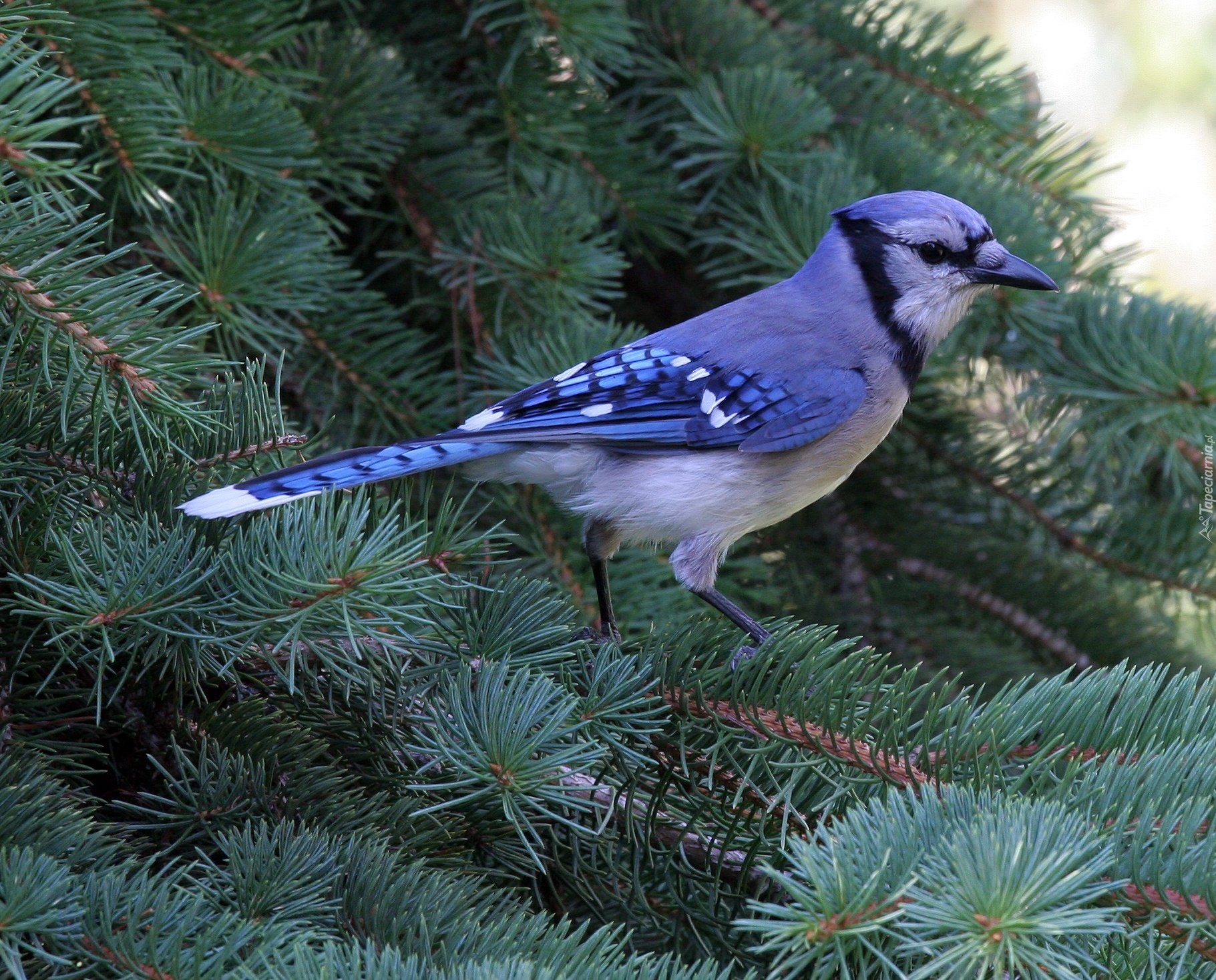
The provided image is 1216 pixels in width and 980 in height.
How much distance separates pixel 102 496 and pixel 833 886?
0.79 meters

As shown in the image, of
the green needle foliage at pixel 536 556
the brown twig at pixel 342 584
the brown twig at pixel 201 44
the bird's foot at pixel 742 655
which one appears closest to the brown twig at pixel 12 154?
the green needle foliage at pixel 536 556

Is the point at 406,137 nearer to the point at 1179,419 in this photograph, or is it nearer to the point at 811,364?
the point at 811,364

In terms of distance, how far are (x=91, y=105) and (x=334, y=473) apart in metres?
0.55

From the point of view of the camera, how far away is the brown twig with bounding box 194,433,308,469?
46.4 inches

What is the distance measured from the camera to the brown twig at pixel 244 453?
1180 millimetres

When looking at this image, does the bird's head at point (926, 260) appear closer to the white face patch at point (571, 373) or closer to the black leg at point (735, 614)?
the white face patch at point (571, 373)

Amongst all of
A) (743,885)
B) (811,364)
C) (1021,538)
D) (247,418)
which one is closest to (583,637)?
(743,885)

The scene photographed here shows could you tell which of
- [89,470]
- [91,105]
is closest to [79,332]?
[89,470]

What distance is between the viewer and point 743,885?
1.10 meters

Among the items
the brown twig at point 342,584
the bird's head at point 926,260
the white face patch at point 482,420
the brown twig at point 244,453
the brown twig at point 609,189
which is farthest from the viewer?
the brown twig at point 609,189

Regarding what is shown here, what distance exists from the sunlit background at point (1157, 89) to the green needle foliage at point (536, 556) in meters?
4.06

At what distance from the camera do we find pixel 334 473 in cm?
124

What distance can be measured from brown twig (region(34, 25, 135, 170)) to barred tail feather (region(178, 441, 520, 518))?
473mm

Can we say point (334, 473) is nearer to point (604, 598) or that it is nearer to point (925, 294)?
point (604, 598)
